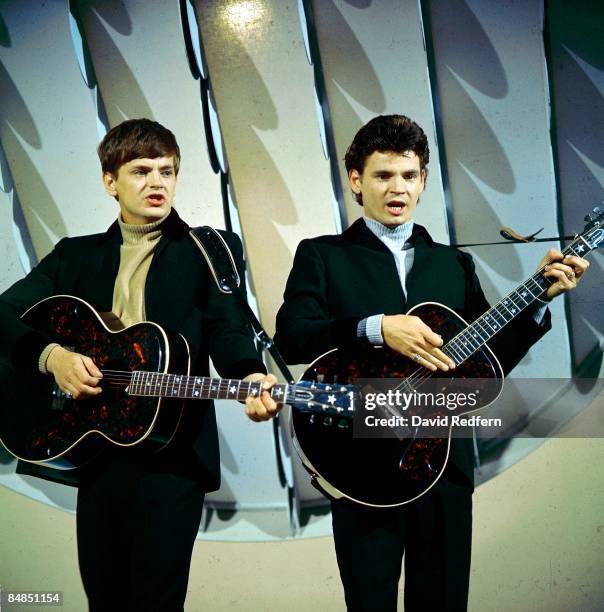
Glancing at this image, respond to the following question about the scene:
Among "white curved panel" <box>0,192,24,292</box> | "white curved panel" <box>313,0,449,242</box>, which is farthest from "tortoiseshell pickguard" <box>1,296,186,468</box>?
Answer: "white curved panel" <box>313,0,449,242</box>

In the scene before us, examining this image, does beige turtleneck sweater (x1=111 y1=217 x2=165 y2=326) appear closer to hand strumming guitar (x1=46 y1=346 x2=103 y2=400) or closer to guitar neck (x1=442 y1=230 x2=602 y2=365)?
hand strumming guitar (x1=46 y1=346 x2=103 y2=400)

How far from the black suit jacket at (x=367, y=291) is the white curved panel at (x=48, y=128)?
89 cm

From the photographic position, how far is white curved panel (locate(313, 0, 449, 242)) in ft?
9.01

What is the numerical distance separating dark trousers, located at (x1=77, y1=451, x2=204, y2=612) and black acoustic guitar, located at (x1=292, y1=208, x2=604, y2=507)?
38cm

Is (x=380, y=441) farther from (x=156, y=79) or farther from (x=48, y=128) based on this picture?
(x=48, y=128)

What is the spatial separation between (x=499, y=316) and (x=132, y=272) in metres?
1.10

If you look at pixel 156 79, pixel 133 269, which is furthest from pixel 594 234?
pixel 156 79

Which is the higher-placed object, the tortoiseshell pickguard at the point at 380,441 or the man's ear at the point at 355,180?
the man's ear at the point at 355,180

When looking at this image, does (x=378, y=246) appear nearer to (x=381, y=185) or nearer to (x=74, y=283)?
(x=381, y=185)

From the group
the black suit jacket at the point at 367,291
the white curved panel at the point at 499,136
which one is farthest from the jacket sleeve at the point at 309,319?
the white curved panel at the point at 499,136

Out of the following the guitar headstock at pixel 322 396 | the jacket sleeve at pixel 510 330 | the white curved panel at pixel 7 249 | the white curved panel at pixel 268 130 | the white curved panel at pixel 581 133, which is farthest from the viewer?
the white curved panel at pixel 7 249

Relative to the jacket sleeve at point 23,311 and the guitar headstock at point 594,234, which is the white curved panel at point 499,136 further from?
the jacket sleeve at point 23,311

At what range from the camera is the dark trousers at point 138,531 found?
2.20 metres

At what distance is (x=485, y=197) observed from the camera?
273cm
